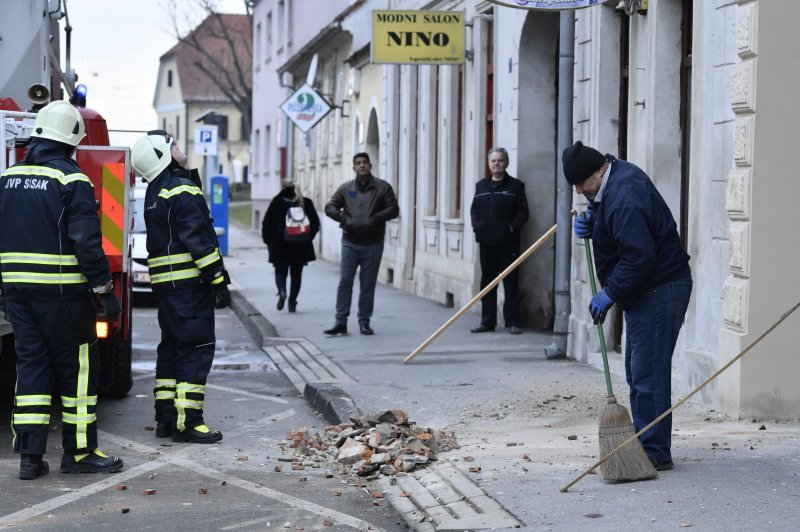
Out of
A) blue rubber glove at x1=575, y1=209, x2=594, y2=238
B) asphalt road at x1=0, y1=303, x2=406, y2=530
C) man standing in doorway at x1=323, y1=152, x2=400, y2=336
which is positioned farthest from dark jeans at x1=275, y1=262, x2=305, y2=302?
blue rubber glove at x1=575, y1=209, x2=594, y2=238

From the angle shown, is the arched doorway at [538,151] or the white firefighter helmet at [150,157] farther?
the arched doorway at [538,151]

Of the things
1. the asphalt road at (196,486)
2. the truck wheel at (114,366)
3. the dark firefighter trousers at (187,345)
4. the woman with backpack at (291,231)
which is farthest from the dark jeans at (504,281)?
the dark firefighter trousers at (187,345)

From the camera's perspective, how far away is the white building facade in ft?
28.3

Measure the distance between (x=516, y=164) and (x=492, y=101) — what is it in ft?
6.25

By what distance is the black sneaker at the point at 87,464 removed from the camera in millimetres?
7668

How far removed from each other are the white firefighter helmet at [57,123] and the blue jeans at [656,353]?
10.4ft

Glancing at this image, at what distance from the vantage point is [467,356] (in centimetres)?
→ 1266

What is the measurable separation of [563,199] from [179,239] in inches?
184

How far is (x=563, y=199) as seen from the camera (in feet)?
40.7

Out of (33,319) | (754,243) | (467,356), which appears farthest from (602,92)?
(33,319)

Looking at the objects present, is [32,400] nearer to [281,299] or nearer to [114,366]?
[114,366]

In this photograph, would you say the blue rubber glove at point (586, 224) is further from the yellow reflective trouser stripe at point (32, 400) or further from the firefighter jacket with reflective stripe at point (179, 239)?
the yellow reflective trouser stripe at point (32, 400)

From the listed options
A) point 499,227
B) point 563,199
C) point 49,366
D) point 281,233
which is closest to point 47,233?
point 49,366

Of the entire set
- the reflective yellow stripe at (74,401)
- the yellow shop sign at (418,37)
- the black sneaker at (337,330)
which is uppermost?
the yellow shop sign at (418,37)
